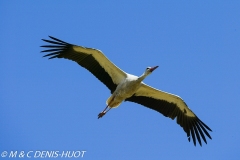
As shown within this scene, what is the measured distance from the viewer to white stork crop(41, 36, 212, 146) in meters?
14.4

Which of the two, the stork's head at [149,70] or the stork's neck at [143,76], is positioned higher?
the stork's head at [149,70]

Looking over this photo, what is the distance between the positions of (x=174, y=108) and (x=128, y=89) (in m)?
1.60

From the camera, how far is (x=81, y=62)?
1462 centimetres

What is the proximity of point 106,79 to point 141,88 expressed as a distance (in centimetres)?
92

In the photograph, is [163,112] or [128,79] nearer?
[128,79]

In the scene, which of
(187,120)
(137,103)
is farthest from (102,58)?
(187,120)

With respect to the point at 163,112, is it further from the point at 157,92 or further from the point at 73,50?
the point at 73,50

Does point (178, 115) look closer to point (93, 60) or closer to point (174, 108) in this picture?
point (174, 108)

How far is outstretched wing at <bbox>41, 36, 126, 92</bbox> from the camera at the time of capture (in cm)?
1434

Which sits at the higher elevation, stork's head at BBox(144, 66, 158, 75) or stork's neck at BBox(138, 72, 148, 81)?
stork's head at BBox(144, 66, 158, 75)

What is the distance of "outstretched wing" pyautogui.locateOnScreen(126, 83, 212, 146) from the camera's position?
15.2 m

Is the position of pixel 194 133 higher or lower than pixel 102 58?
lower

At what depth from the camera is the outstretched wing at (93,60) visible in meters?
14.3

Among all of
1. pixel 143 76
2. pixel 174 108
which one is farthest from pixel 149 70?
pixel 174 108
